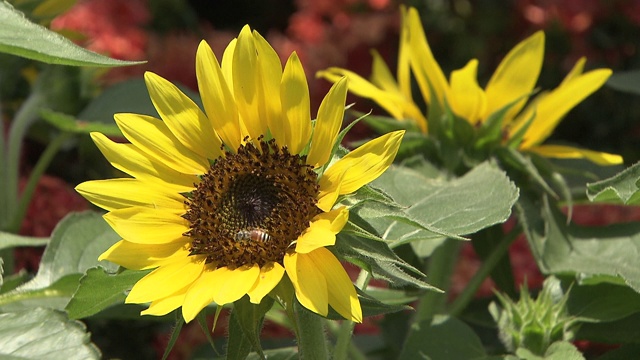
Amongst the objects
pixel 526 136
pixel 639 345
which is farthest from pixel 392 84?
pixel 639 345

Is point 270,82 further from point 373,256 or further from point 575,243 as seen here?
point 575,243

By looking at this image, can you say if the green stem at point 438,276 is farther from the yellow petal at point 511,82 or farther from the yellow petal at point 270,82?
the yellow petal at point 270,82

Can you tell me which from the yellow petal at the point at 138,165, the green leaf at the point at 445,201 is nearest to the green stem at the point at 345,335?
the green leaf at the point at 445,201

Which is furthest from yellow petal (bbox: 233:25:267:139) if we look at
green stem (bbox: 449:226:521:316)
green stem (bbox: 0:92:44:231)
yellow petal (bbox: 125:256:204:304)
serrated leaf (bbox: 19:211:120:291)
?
green stem (bbox: 0:92:44:231)

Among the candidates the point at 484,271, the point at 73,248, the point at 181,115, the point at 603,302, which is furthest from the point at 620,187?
the point at 73,248

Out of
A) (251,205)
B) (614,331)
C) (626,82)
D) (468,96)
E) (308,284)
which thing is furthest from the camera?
(626,82)

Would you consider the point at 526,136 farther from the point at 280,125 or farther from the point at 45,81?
the point at 45,81
